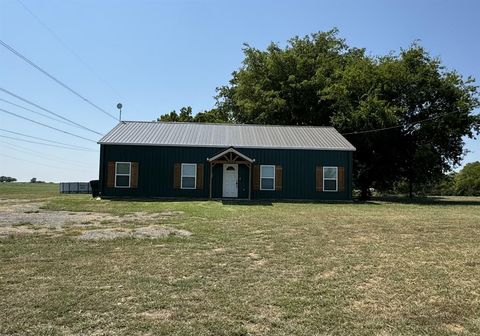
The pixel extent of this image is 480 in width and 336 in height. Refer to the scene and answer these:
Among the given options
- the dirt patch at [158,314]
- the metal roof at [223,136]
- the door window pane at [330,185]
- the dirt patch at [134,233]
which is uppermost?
the metal roof at [223,136]

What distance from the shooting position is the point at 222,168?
2289 centimetres

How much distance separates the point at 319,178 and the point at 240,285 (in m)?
18.1

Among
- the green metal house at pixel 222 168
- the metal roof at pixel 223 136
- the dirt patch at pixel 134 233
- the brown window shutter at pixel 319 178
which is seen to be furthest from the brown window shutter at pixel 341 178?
the dirt patch at pixel 134 233

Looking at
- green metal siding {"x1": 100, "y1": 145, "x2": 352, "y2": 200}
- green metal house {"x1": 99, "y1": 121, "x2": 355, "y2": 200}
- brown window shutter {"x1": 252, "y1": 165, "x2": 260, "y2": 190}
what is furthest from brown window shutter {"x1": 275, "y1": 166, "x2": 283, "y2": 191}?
brown window shutter {"x1": 252, "y1": 165, "x2": 260, "y2": 190}

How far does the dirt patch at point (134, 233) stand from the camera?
911 cm

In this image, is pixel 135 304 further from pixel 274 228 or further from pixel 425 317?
pixel 274 228

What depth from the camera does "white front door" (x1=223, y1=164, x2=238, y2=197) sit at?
901 inches

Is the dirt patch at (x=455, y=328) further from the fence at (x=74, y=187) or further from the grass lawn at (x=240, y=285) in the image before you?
the fence at (x=74, y=187)

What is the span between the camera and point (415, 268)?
20.9 ft

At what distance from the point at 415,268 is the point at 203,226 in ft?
18.5

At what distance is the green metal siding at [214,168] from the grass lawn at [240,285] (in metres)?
13.6

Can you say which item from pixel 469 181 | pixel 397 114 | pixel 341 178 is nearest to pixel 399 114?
pixel 397 114

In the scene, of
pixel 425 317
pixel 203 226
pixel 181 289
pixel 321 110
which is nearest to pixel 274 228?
pixel 203 226

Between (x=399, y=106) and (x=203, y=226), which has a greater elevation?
(x=399, y=106)
